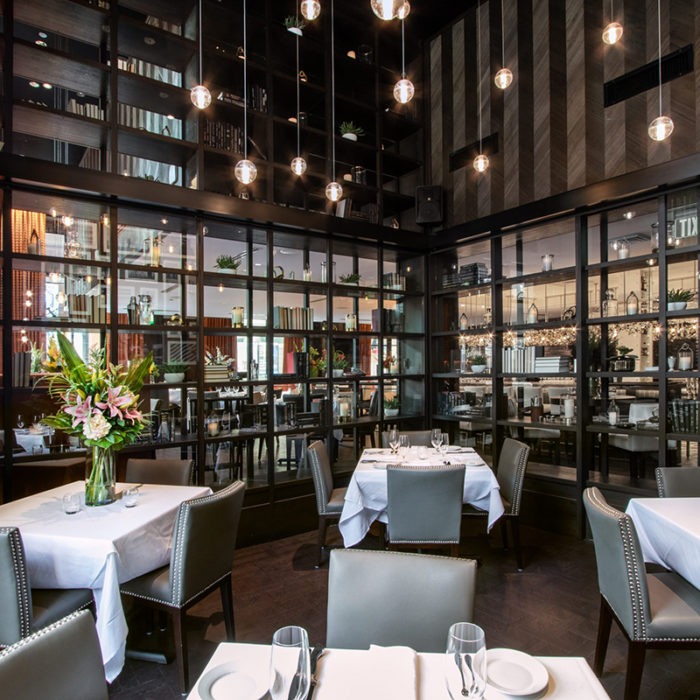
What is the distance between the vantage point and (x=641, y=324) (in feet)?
13.3

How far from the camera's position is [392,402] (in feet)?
18.3

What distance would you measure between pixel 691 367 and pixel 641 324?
21.0 inches

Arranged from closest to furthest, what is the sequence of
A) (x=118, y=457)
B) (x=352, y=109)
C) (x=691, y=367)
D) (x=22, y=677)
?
1. (x=22, y=677)
2. (x=691, y=367)
3. (x=118, y=457)
4. (x=352, y=109)

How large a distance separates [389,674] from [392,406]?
433cm

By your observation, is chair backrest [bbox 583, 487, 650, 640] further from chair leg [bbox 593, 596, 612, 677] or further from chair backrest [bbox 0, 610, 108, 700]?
chair backrest [bbox 0, 610, 108, 700]

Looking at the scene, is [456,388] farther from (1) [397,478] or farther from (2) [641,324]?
→ (1) [397,478]

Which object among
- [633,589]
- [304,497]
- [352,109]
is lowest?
[304,497]

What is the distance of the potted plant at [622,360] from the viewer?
4105 mm

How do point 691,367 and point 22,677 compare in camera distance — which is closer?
point 22,677

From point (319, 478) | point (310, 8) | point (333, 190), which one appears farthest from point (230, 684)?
point (333, 190)

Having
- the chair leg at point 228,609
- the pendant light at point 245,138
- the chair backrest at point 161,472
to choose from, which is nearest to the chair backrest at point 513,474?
the chair leg at point 228,609

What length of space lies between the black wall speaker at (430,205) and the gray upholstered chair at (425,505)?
3.12m

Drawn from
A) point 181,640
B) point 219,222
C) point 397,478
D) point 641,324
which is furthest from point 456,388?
point 181,640

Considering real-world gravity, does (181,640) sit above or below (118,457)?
below
